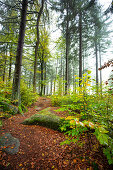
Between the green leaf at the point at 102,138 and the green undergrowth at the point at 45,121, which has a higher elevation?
the green leaf at the point at 102,138

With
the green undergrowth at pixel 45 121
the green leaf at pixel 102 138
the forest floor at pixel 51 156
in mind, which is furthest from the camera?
the green undergrowth at pixel 45 121

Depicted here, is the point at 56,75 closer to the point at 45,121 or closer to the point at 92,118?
the point at 45,121

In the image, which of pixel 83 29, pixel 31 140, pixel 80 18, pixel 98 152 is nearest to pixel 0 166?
pixel 31 140

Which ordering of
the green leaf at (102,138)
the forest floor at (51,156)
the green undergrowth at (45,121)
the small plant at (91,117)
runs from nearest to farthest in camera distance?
the green leaf at (102,138)
the small plant at (91,117)
the forest floor at (51,156)
the green undergrowth at (45,121)

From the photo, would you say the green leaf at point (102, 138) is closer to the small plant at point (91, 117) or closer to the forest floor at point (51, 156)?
the small plant at point (91, 117)

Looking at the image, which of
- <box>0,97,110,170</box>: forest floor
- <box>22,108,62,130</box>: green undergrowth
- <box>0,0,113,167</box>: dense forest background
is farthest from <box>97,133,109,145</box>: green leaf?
<box>22,108,62,130</box>: green undergrowth

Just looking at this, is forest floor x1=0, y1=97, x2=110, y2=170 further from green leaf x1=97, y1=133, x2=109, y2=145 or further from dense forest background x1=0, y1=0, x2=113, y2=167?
green leaf x1=97, y1=133, x2=109, y2=145

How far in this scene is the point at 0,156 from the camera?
1638mm

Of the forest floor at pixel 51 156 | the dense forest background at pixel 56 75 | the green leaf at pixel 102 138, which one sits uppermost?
the dense forest background at pixel 56 75

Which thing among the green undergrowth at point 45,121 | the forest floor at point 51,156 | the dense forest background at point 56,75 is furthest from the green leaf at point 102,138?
the green undergrowth at point 45,121

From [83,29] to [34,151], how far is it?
11.4 m

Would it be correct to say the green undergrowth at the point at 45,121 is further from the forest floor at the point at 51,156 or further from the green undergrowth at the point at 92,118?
the green undergrowth at the point at 92,118

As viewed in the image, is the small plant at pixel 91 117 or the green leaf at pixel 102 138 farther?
the small plant at pixel 91 117

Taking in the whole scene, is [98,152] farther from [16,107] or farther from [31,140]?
[16,107]
